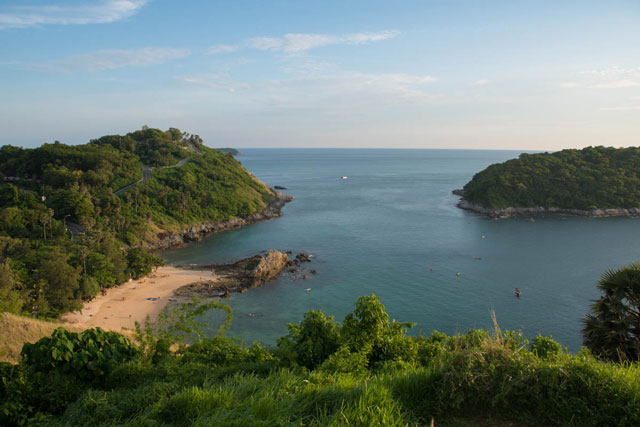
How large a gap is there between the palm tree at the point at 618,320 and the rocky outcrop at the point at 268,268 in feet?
102

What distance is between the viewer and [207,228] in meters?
61.3

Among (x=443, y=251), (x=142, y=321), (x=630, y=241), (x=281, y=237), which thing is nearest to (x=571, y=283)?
(x=443, y=251)

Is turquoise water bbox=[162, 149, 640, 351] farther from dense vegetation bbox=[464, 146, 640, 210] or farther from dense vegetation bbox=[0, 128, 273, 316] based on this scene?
dense vegetation bbox=[0, 128, 273, 316]

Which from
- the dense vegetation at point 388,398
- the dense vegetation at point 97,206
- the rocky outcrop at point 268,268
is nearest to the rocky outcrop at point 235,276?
the rocky outcrop at point 268,268

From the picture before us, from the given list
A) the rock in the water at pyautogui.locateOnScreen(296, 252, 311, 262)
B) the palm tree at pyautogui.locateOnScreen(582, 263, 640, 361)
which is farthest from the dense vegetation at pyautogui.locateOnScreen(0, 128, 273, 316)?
the palm tree at pyautogui.locateOnScreen(582, 263, 640, 361)

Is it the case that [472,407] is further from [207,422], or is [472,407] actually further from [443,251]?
[443,251]

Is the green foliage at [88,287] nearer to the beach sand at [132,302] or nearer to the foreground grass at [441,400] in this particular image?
the beach sand at [132,302]

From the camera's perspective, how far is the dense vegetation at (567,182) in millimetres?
72125

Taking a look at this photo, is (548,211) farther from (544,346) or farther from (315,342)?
(315,342)

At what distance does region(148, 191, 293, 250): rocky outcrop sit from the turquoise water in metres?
2.56

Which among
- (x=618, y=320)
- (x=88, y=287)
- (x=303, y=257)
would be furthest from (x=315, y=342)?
(x=303, y=257)

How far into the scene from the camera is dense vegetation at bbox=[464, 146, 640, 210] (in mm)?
72125

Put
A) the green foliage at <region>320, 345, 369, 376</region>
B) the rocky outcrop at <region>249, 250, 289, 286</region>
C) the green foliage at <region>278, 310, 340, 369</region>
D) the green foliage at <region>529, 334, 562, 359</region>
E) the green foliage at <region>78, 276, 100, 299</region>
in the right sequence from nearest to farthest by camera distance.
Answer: the green foliage at <region>320, 345, 369, 376</region> → the green foliage at <region>278, 310, 340, 369</region> → the green foliage at <region>529, 334, 562, 359</region> → the green foliage at <region>78, 276, 100, 299</region> → the rocky outcrop at <region>249, 250, 289, 286</region>

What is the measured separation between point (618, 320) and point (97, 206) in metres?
57.1
